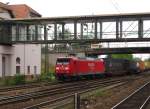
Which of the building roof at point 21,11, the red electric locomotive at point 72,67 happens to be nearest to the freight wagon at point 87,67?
the red electric locomotive at point 72,67

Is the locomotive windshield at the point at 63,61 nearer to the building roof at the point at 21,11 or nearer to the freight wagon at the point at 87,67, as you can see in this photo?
the freight wagon at the point at 87,67

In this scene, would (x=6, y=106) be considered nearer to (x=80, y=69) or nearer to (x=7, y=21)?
(x=80, y=69)

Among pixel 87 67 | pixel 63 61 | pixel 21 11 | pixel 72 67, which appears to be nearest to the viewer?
pixel 72 67

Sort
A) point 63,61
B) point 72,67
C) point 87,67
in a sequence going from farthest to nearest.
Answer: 1. point 87,67
2. point 63,61
3. point 72,67

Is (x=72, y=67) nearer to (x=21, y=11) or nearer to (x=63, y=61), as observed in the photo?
(x=63, y=61)

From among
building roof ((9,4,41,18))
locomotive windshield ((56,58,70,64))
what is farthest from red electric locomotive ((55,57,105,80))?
building roof ((9,4,41,18))

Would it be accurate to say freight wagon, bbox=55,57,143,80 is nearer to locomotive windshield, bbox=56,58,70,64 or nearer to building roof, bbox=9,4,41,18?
locomotive windshield, bbox=56,58,70,64

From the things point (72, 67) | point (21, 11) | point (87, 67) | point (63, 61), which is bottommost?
point (87, 67)

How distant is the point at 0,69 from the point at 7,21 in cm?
663

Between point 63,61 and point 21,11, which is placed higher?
point 21,11

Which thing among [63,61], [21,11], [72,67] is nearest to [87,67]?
[63,61]

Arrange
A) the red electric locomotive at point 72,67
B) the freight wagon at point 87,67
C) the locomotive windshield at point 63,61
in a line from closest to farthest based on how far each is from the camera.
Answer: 1. the red electric locomotive at point 72,67
2. the freight wagon at point 87,67
3. the locomotive windshield at point 63,61

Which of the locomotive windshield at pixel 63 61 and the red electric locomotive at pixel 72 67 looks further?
the locomotive windshield at pixel 63 61

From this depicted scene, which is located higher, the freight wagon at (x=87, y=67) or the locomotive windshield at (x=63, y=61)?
the locomotive windshield at (x=63, y=61)
